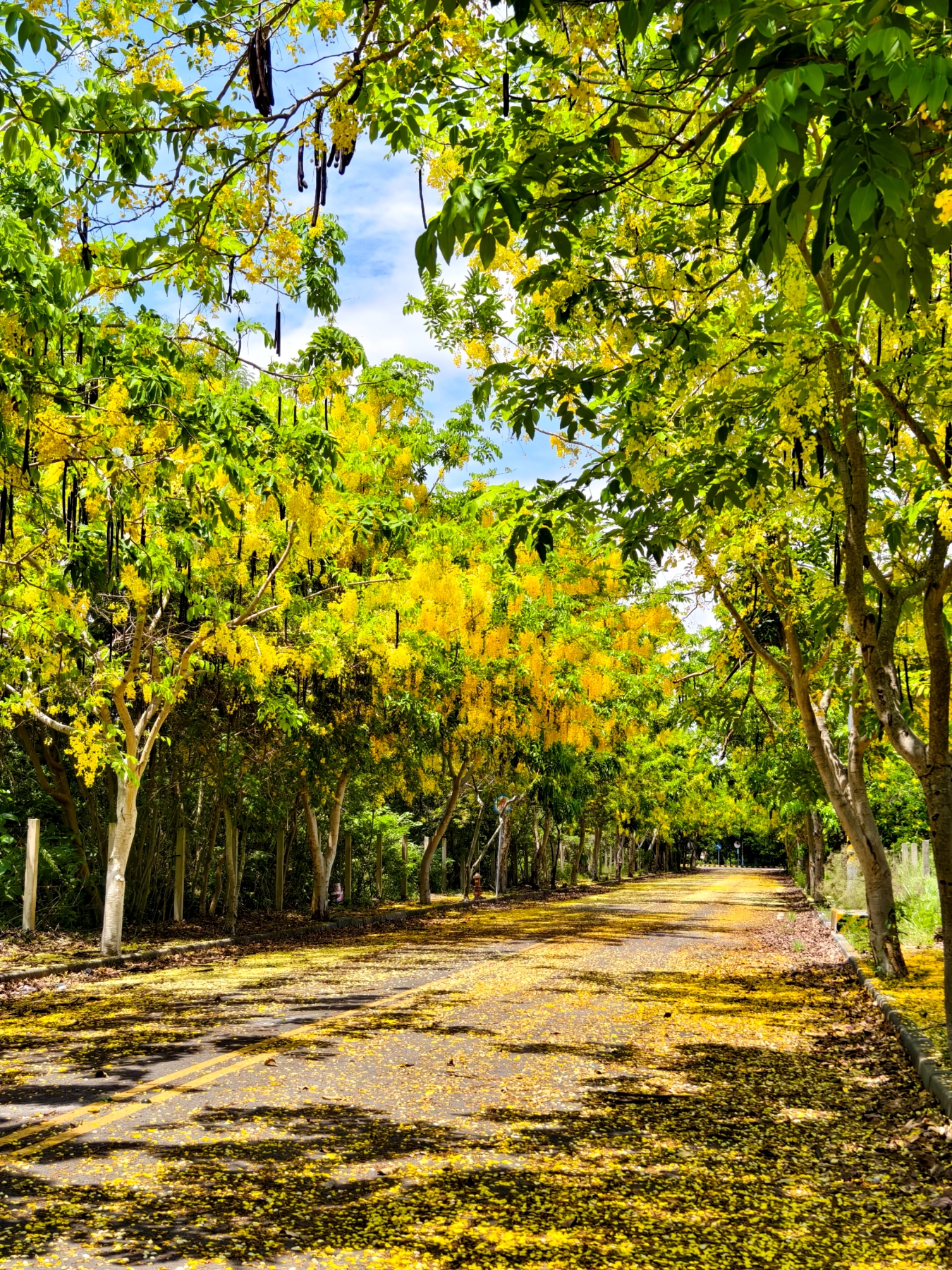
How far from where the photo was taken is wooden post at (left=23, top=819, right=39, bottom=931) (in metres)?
15.5

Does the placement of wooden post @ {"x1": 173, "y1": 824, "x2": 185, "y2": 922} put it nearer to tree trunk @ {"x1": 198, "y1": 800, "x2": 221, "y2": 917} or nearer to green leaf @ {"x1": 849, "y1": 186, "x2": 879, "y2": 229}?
tree trunk @ {"x1": 198, "y1": 800, "x2": 221, "y2": 917}

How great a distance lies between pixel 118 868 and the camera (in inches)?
572

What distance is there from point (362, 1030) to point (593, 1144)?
3515 millimetres

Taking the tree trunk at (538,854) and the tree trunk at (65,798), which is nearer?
the tree trunk at (65,798)

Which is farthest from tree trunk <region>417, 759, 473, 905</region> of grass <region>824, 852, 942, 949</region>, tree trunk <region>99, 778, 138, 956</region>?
tree trunk <region>99, 778, 138, 956</region>

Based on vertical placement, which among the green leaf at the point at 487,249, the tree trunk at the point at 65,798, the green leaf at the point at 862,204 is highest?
the green leaf at the point at 487,249

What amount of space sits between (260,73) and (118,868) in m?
11.8

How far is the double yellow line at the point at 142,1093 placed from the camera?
568 cm

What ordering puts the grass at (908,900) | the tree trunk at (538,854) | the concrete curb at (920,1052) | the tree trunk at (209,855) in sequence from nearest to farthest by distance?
the concrete curb at (920,1052)
the grass at (908,900)
the tree trunk at (209,855)
the tree trunk at (538,854)

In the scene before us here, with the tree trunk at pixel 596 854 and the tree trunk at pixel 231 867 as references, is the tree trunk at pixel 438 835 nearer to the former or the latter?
the tree trunk at pixel 231 867

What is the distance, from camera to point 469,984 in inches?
471

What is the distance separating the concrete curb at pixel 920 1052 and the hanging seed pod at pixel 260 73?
644cm

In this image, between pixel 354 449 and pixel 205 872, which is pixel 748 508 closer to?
pixel 354 449

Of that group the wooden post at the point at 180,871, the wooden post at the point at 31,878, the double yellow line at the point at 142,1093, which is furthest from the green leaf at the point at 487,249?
the wooden post at the point at 180,871
